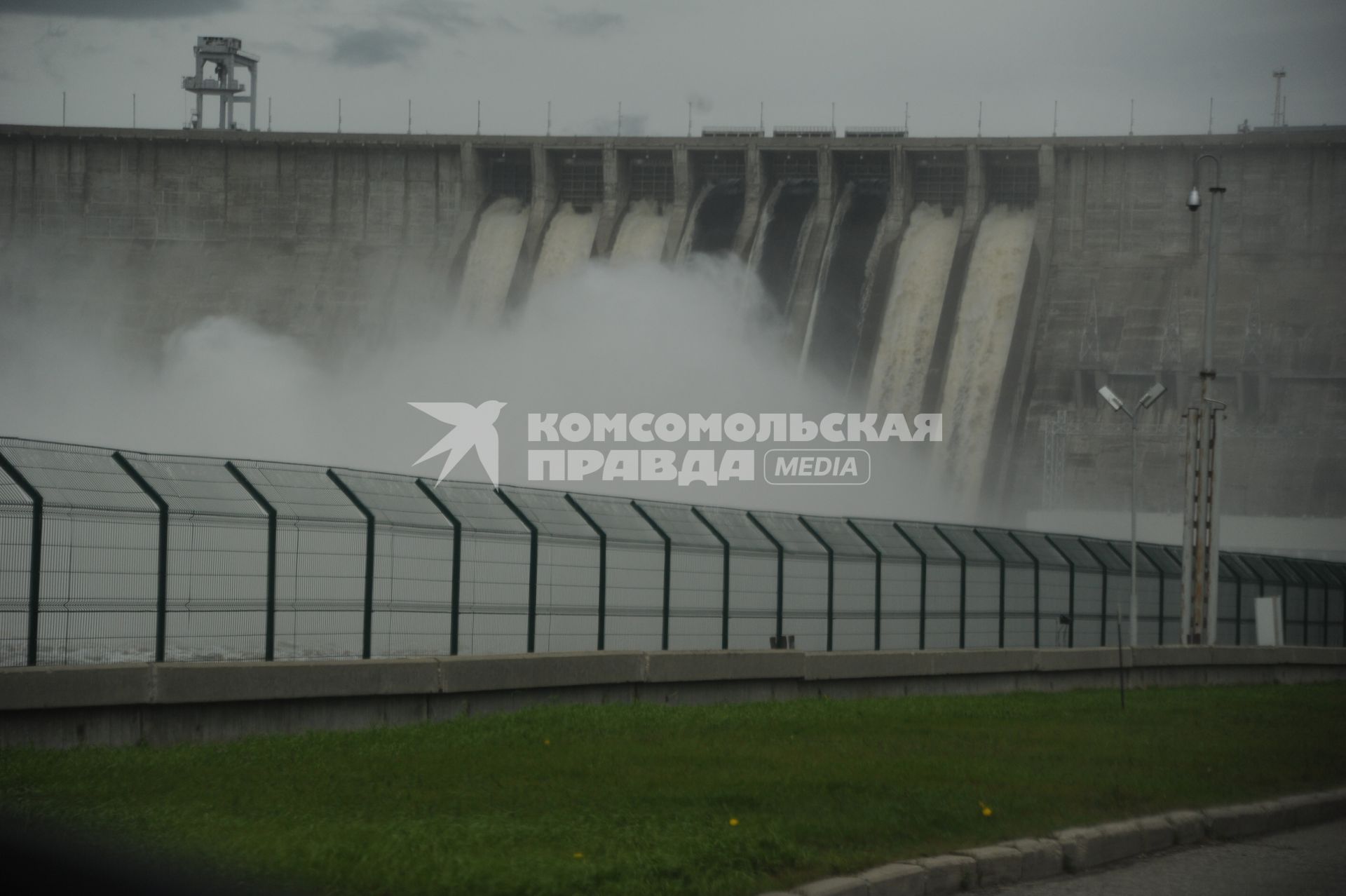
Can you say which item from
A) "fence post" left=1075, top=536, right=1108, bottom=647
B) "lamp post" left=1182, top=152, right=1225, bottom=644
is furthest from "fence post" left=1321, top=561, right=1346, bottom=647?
"fence post" left=1075, top=536, right=1108, bottom=647

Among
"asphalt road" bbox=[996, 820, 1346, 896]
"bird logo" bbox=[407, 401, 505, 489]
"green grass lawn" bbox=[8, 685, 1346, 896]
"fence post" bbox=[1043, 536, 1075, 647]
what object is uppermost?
"bird logo" bbox=[407, 401, 505, 489]

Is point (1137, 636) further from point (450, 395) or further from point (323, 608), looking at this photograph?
point (450, 395)

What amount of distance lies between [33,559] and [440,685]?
12.4 ft

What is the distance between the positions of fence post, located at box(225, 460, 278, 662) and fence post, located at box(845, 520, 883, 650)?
28.3 ft

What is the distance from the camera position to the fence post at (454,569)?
1518cm

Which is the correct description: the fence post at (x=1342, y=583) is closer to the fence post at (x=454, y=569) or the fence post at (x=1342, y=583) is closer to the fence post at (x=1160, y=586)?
the fence post at (x=1160, y=586)

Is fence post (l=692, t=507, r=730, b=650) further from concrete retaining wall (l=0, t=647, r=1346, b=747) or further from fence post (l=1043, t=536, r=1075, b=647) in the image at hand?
fence post (l=1043, t=536, r=1075, b=647)

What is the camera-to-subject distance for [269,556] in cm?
1359

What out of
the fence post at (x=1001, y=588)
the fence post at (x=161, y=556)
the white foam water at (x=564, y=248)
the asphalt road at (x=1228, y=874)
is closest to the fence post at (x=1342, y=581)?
the fence post at (x=1001, y=588)

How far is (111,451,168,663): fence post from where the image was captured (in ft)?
42.1

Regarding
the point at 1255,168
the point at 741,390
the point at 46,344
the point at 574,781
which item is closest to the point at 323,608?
the point at 574,781

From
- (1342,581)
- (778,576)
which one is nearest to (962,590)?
(778,576)

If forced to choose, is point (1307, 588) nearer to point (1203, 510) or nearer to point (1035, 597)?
point (1203, 510)

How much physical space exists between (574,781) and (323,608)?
3898mm
